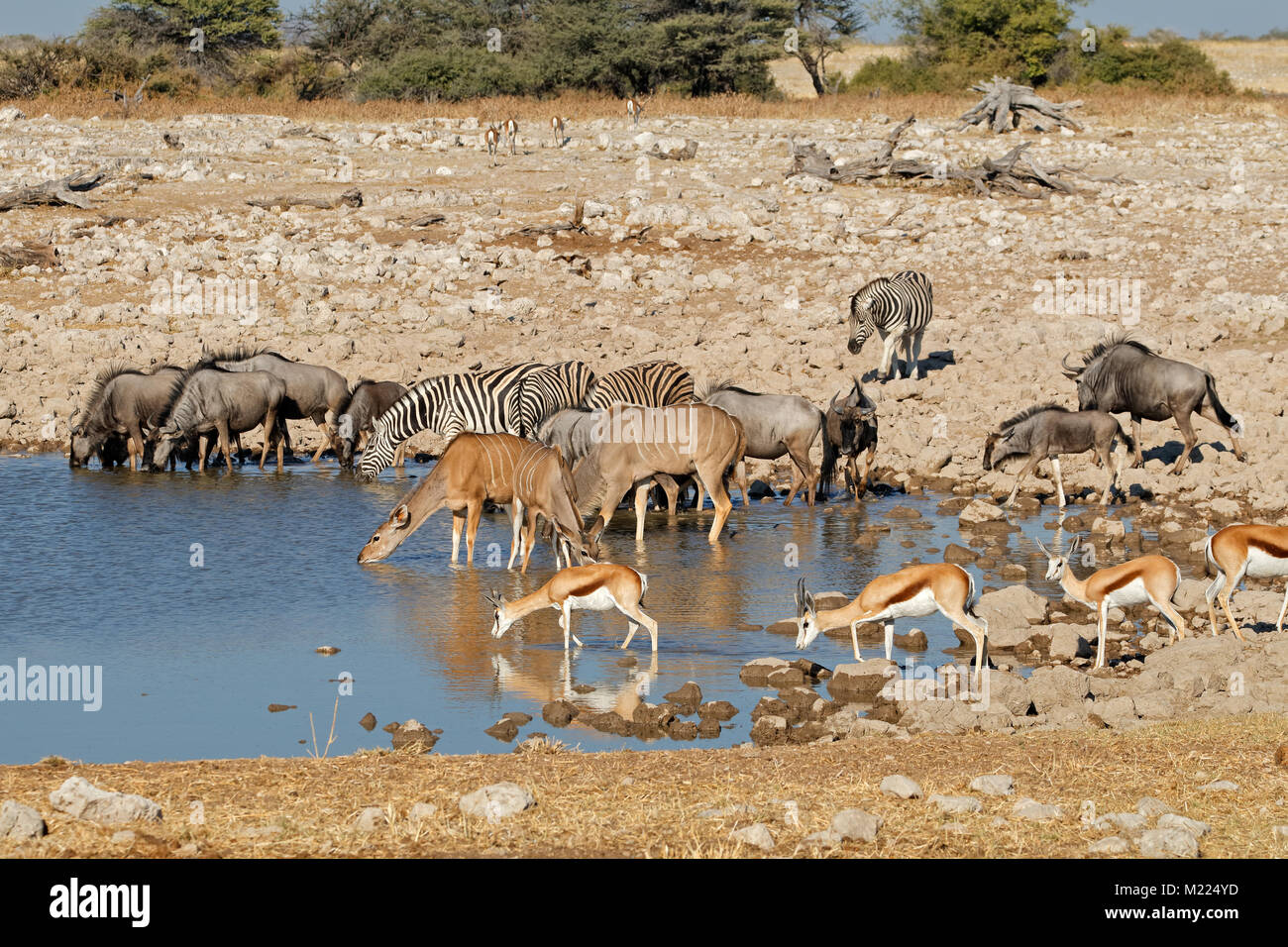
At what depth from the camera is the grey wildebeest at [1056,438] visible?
51.5ft

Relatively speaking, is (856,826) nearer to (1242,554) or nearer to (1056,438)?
(1242,554)

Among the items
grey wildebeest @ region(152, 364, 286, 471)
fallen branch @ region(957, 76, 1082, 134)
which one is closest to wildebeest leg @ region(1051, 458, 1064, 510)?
grey wildebeest @ region(152, 364, 286, 471)

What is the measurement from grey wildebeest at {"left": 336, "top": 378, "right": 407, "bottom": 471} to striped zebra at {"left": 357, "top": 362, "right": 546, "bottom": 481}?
2.71 feet

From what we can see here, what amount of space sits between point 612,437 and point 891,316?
6499 mm

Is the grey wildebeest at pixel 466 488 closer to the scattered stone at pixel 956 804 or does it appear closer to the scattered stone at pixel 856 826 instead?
Answer: the scattered stone at pixel 956 804

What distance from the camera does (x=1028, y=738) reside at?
8062 mm

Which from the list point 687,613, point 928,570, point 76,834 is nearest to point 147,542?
point 687,613

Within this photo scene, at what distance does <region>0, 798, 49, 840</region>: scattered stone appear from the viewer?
5.88m

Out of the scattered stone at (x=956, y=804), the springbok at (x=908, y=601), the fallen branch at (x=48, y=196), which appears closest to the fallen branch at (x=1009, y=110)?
the fallen branch at (x=48, y=196)

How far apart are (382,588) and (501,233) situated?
13.9 m

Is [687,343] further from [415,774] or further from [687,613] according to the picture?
[415,774]

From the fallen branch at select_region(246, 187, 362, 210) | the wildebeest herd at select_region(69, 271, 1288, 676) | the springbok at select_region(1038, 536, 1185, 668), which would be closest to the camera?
the springbok at select_region(1038, 536, 1185, 668)

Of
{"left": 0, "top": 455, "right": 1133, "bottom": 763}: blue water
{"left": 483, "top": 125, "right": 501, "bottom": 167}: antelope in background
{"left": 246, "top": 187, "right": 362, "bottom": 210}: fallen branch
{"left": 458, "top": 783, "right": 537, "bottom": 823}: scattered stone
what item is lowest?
{"left": 0, "top": 455, "right": 1133, "bottom": 763}: blue water

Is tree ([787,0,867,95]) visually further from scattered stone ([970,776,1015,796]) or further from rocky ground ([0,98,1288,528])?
scattered stone ([970,776,1015,796])
